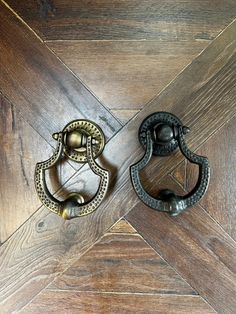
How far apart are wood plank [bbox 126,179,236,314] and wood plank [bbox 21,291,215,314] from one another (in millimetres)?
29

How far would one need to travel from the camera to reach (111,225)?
0.55 metres

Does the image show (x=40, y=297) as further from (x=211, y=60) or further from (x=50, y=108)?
(x=211, y=60)

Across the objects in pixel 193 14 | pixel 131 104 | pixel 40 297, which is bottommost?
pixel 40 297

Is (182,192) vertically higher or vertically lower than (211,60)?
lower

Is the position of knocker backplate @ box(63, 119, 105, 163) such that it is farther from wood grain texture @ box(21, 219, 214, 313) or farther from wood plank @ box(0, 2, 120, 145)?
wood grain texture @ box(21, 219, 214, 313)

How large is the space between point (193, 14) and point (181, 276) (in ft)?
1.35

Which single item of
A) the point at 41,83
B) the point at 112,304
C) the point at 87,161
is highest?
the point at 41,83

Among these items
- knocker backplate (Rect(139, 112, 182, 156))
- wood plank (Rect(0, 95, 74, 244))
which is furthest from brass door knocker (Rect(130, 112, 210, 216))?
wood plank (Rect(0, 95, 74, 244))

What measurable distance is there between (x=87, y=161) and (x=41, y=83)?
0.15 m

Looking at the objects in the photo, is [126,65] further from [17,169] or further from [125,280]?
[125,280]

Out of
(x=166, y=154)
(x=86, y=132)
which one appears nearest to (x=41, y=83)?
(x=86, y=132)

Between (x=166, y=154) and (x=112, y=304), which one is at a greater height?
(x=166, y=154)

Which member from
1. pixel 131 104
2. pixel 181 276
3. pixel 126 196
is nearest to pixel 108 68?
pixel 131 104

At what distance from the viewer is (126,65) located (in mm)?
535
